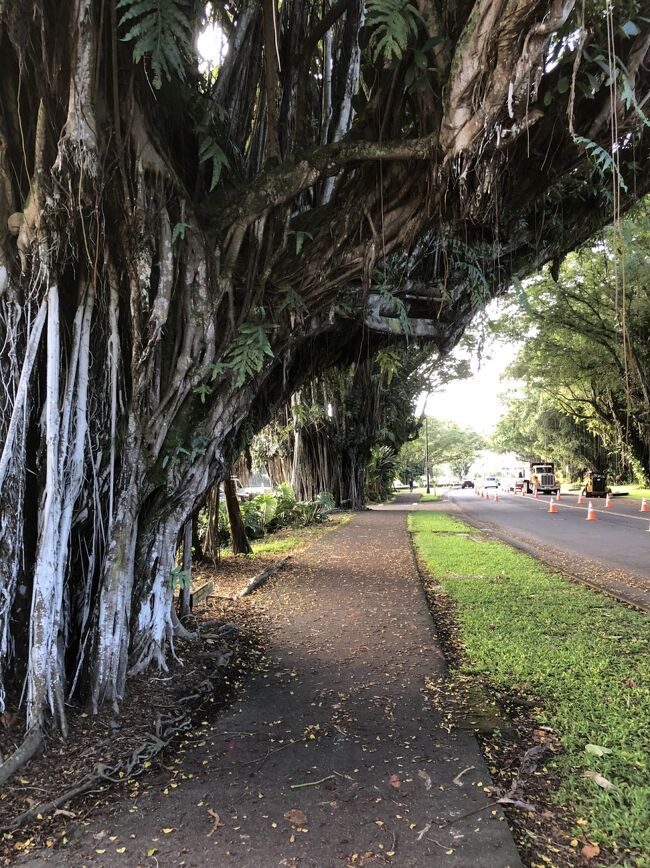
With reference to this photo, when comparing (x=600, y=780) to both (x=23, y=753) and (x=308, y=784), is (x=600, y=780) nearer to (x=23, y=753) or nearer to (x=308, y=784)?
(x=308, y=784)

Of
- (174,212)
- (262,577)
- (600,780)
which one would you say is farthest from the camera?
(262,577)

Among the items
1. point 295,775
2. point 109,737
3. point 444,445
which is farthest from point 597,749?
point 444,445

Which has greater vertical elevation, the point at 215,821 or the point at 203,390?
the point at 203,390

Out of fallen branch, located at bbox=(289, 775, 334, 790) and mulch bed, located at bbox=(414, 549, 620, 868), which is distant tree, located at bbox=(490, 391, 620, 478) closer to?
mulch bed, located at bbox=(414, 549, 620, 868)

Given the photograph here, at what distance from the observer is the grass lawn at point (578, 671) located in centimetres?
264

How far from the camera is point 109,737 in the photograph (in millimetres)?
3270

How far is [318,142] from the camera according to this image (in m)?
5.16

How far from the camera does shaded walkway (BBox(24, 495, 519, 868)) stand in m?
2.34

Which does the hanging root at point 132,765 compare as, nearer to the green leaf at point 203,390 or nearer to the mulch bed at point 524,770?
the mulch bed at point 524,770

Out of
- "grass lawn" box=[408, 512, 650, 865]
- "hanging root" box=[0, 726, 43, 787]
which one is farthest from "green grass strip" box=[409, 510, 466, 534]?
"hanging root" box=[0, 726, 43, 787]

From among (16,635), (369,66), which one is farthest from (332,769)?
(369,66)

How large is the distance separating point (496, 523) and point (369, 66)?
51.1 ft

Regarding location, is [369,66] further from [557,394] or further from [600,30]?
[557,394]

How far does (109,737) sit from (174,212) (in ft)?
11.0
